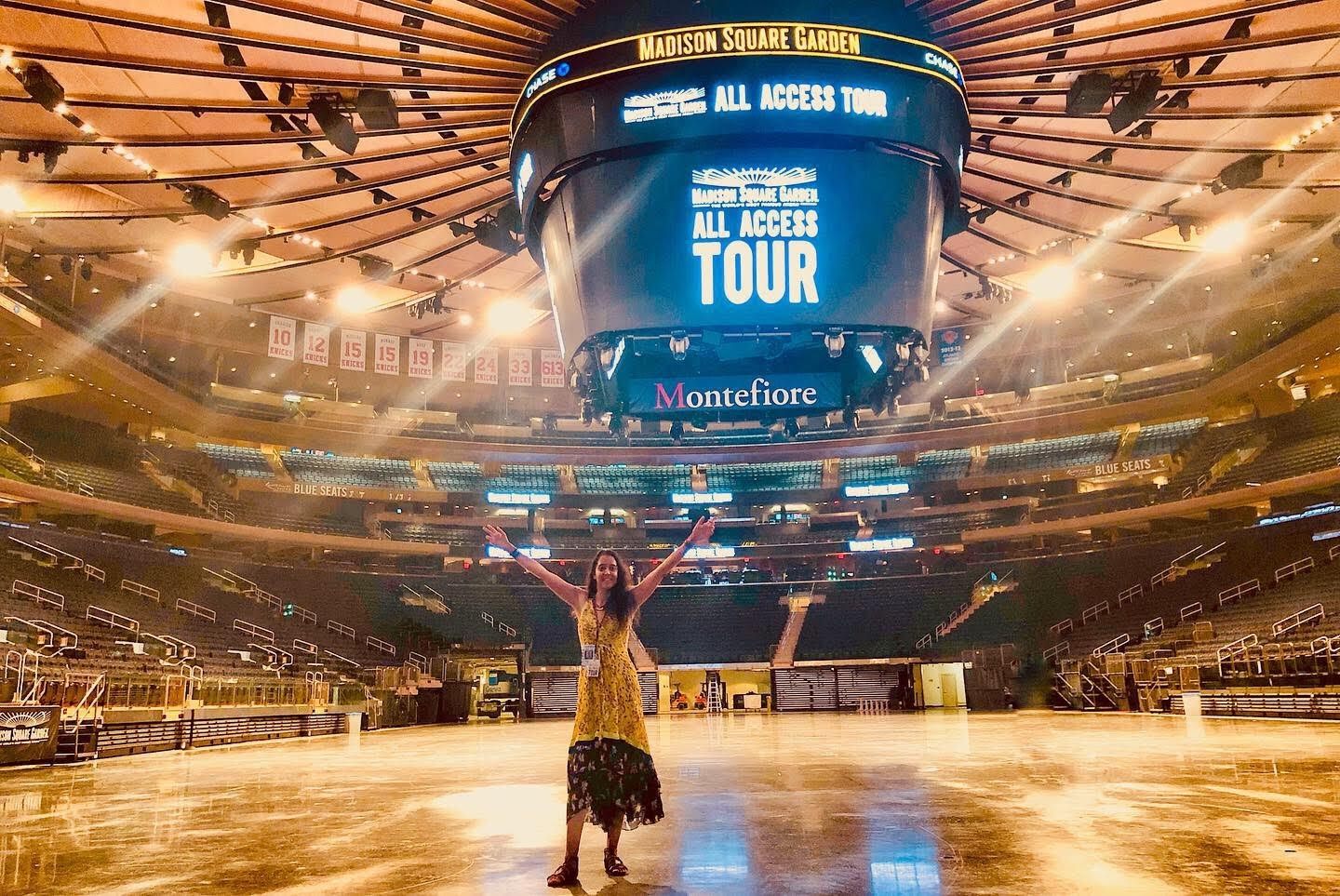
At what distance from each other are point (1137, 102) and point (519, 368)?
20.7 metres

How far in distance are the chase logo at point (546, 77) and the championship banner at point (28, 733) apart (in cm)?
1241

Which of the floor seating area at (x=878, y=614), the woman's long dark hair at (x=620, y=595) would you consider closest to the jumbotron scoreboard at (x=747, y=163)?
the woman's long dark hair at (x=620, y=595)

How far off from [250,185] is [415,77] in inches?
205

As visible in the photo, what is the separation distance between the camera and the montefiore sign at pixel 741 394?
39.4ft

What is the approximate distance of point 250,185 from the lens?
49.3 feet

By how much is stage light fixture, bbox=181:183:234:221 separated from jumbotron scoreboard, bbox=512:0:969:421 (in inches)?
272

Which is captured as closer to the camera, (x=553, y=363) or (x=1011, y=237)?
(x=1011, y=237)

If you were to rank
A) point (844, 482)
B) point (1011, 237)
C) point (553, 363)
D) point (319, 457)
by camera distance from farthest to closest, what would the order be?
point (844, 482)
point (319, 457)
point (553, 363)
point (1011, 237)

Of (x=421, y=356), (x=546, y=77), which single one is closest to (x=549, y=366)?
(x=421, y=356)

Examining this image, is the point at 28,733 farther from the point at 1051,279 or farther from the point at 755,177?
the point at 1051,279

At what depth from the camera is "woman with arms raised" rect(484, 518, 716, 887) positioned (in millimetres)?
4691

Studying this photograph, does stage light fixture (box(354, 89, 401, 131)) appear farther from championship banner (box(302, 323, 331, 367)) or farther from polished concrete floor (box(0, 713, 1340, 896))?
championship banner (box(302, 323, 331, 367))

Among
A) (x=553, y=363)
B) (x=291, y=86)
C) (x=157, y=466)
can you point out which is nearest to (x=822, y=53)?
(x=291, y=86)

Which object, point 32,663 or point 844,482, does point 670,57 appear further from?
point 844,482
